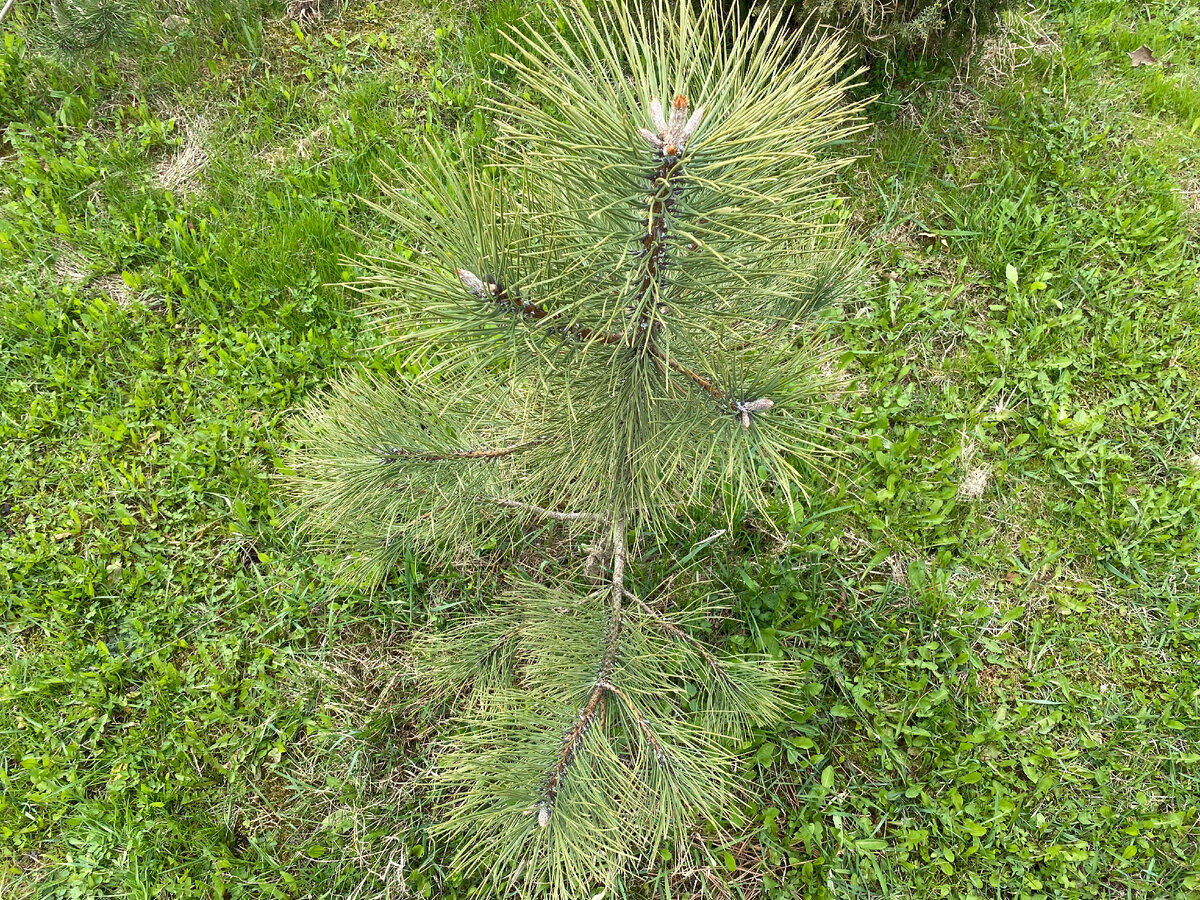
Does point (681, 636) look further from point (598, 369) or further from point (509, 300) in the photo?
point (509, 300)

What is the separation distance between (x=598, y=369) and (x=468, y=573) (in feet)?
4.92

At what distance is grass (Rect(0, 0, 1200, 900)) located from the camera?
7.61 ft

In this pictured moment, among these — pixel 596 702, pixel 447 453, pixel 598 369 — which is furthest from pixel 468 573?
pixel 598 369

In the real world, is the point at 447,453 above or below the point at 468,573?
above

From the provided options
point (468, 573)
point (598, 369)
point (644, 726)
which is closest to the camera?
point (598, 369)

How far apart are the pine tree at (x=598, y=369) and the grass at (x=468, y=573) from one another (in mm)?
502

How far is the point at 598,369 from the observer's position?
55.3 inches

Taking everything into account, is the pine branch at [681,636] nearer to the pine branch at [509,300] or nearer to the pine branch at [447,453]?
the pine branch at [447,453]

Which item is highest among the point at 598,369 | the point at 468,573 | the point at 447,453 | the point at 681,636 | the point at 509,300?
the point at 509,300

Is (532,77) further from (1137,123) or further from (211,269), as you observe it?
(1137,123)

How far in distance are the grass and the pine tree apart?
50 centimetres

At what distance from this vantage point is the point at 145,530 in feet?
9.29

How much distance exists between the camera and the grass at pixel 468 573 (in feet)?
7.61

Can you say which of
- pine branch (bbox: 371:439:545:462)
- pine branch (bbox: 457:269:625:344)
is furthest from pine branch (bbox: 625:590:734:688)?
pine branch (bbox: 457:269:625:344)
